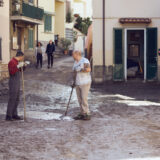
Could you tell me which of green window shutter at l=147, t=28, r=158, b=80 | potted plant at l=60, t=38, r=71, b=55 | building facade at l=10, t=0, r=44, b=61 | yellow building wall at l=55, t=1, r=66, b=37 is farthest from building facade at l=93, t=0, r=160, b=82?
yellow building wall at l=55, t=1, r=66, b=37

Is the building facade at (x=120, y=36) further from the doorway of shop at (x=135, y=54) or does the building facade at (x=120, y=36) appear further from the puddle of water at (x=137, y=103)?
the puddle of water at (x=137, y=103)

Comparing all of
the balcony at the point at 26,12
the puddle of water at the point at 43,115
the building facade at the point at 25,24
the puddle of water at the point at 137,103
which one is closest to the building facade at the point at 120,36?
the puddle of water at the point at 137,103

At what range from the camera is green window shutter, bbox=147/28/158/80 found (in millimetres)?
20953

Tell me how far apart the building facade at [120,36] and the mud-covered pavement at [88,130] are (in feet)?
12.3

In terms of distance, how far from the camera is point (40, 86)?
1973cm

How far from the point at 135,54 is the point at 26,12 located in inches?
438

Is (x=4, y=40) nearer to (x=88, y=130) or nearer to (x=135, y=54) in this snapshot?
(x=135, y=54)

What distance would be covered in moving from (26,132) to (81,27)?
4078 cm

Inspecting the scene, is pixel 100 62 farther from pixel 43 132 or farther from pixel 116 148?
pixel 116 148

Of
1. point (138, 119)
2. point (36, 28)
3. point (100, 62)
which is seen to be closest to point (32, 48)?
point (36, 28)

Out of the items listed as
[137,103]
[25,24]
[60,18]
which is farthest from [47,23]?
[137,103]

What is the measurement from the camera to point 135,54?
2238 cm

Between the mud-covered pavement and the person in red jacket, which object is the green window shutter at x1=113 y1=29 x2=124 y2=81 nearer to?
the mud-covered pavement

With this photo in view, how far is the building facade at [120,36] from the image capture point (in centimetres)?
2098
